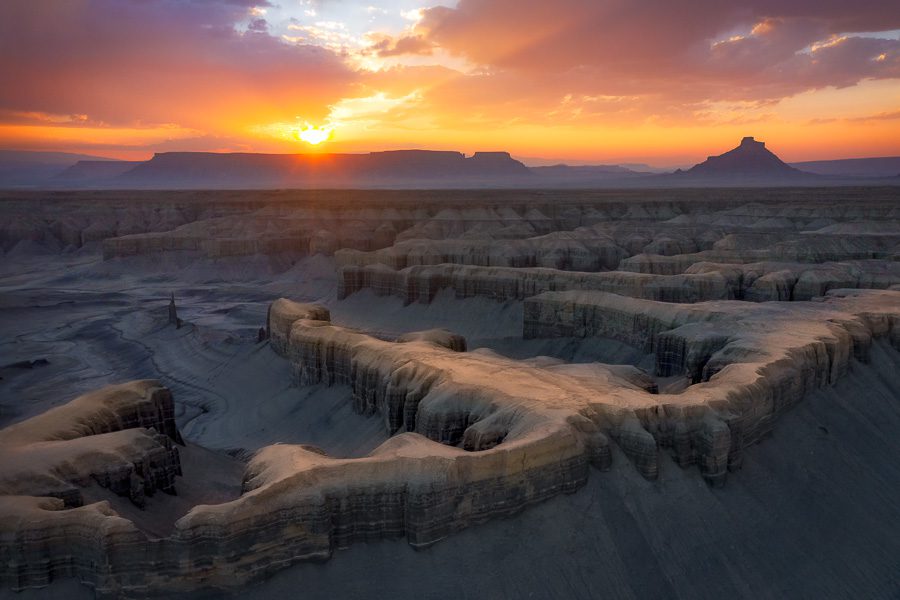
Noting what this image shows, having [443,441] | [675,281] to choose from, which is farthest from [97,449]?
[675,281]

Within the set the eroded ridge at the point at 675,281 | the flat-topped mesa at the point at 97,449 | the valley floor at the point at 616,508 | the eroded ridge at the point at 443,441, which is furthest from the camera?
the eroded ridge at the point at 675,281

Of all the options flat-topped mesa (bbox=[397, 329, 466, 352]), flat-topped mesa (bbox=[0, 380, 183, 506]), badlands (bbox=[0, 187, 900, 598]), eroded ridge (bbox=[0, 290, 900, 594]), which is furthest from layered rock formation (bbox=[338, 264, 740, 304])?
flat-topped mesa (bbox=[0, 380, 183, 506])

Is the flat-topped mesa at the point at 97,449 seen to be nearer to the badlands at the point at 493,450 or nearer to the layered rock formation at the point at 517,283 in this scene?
the badlands at the point at 493,450

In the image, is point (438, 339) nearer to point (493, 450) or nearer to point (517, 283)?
point (493, 450)

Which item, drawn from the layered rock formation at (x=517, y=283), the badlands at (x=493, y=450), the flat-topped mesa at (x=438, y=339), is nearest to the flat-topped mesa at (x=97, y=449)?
the badlands at (x=493, y=450)

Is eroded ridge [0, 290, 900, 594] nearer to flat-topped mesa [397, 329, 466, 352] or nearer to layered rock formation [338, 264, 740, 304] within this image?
flat-topped mesa [397, 329, 466, 352]

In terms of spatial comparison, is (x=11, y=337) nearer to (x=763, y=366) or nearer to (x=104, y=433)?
(x=104, y=433)

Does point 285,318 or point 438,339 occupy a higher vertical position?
point 438,339

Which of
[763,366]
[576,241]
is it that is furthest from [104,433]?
[576,241]
